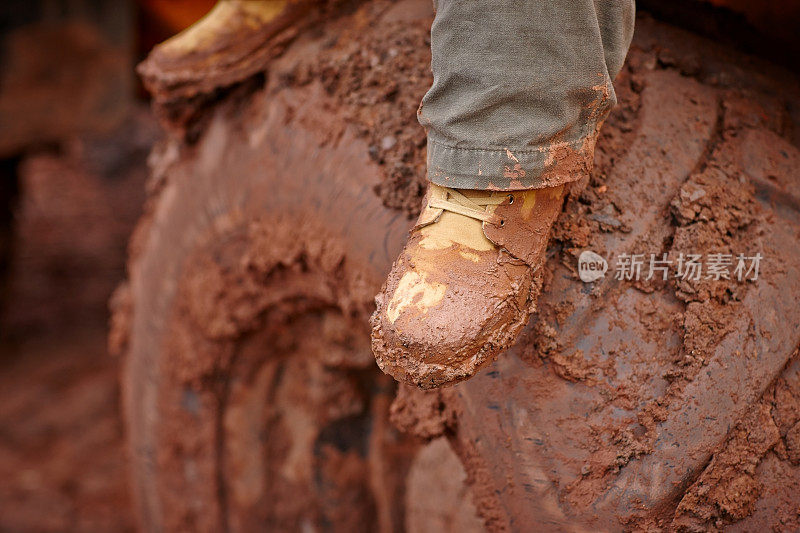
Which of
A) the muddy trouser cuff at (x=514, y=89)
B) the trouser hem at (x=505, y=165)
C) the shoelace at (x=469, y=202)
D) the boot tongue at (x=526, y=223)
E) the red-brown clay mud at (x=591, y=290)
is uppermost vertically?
the muddy trouser cuff at (x=514, y=89)

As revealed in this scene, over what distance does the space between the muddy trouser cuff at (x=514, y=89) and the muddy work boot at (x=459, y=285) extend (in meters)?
0.03

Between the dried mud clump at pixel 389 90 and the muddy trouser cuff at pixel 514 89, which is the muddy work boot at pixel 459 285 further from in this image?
the dried mud clump at pixel 389 90

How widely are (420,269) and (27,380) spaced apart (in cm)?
261

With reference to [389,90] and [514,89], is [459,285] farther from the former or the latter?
[389,90]

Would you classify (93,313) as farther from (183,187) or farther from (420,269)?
(420,269)

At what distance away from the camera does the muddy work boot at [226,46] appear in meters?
1.10

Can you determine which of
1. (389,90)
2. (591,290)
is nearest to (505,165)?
(591,290)

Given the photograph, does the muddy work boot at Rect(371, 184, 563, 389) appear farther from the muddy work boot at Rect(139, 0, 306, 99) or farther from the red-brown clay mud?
the muddy work boot at Rect(139, 0, 306, 99)

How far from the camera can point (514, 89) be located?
649mm

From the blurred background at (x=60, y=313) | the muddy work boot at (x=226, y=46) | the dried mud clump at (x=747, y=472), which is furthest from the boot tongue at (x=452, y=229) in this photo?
the blurred background at (x=60, y=313)

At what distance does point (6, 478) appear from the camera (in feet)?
7.22

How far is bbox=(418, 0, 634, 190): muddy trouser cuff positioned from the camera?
648 mm

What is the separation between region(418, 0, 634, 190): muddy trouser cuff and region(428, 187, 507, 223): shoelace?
0.07 ft

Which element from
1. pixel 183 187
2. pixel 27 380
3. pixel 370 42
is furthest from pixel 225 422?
pixel 27 380
